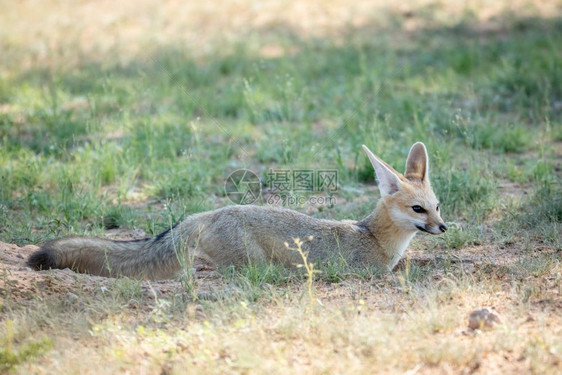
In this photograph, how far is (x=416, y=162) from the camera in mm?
6387

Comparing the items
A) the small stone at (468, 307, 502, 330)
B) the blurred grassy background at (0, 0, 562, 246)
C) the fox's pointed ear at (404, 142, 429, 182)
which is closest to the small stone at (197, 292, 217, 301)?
the blurred grassy background at (0, 0, 562, 246)

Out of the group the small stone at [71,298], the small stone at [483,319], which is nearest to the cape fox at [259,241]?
the small stone at [71,298]

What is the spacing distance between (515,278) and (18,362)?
382cm

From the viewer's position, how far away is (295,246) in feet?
18.7

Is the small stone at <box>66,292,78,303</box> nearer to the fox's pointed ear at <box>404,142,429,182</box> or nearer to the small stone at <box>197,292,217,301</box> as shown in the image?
the small stone at <box>197,292,217,301</box>

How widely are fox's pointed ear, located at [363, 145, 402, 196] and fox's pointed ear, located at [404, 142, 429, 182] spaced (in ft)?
1.03

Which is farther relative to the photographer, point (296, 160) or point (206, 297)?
point (296, 160)

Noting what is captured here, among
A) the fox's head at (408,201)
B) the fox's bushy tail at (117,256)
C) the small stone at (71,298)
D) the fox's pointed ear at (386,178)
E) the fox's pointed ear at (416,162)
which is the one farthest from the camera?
the fox's pointed ear at (416,162)

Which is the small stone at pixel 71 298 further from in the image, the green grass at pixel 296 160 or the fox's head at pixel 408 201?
the fox's head at pixel 408 201

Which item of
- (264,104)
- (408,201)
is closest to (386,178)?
(408,201)

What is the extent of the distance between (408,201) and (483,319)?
178cm

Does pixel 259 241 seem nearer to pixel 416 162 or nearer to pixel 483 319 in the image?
pixel 416 162

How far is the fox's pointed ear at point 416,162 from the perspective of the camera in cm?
631

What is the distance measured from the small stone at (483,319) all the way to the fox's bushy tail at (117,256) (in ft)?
7.83
